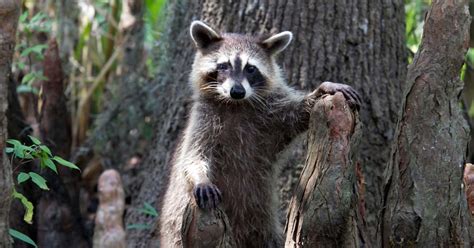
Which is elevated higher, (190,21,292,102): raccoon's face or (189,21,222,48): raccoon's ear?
(189,21,222,48): raccoon's ear

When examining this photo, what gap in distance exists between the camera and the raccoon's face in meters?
5.59

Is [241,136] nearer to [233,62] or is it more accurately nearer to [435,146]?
[233,62]

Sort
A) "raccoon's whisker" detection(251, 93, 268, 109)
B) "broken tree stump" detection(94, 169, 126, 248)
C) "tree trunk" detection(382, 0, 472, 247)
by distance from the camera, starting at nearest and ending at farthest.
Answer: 1. "tree trunk" detection(382, 0, 472, 247)
2. "broken tree stump" detection(94, 169, 126, 248)
3. "raccoon's whisker" detection(251, 93, 268, 109)

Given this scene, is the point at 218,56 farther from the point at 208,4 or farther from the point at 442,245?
the point at 442,245

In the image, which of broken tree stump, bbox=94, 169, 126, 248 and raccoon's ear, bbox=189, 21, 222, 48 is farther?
raccoon's ear, bbox=189, 21, 222, 48

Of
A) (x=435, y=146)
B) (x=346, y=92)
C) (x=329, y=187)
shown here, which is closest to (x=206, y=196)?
(x=329, y=187)

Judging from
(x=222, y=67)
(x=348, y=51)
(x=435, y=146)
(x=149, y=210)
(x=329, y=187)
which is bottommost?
(x=149, y=210)

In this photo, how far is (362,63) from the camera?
6328 millimetres

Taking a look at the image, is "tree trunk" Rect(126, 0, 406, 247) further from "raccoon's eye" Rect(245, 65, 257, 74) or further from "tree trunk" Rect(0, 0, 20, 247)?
"tree trunk" Rect(0, 0, 20, 247)

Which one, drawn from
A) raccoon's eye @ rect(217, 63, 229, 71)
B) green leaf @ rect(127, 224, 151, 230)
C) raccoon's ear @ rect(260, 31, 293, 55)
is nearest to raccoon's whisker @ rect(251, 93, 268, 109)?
raccoon's eye @ rect(217, 63, 229, 71)

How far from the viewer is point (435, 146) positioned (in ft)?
14.3

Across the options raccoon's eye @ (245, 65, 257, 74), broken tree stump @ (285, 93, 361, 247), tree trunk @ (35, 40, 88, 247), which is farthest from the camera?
tree trunk @ (35, 40, 88, 247)

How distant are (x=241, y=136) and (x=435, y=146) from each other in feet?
5.08

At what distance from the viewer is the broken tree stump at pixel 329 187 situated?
424 centimetres
